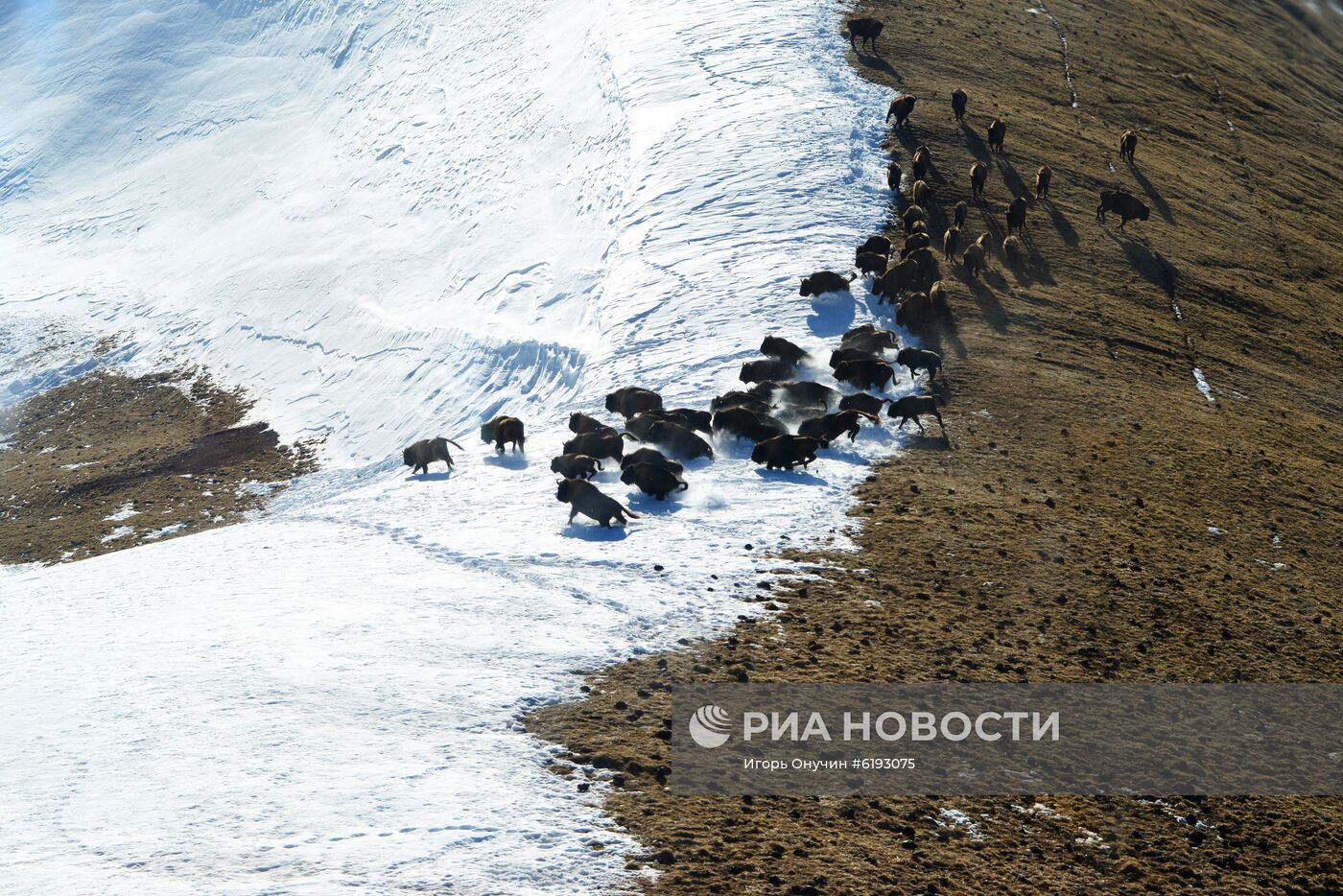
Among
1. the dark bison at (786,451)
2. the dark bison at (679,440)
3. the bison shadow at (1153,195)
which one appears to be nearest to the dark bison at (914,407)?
the dark bison at (786,451)

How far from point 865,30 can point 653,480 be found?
23386 millimetres

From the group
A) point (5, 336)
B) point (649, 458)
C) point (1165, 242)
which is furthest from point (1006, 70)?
point (5, 336)

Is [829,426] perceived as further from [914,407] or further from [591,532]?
[591,532]

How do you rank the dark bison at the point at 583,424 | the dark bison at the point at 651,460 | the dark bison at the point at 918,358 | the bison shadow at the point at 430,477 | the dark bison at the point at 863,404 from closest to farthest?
1. the dark bison at the point at 651,460
2. the dark bison at the point at 863,404
3. the dark bison at the point at 583,424
4. the dark bison at the point at 918,358
5. the bison shadow at the point at 430,477

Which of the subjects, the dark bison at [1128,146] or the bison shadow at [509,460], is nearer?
the bison shadow at [509,460]

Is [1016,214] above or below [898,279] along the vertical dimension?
above

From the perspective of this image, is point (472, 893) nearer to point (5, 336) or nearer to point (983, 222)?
point (983, 222)

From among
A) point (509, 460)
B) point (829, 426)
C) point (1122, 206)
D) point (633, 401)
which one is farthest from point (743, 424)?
point (1122, 206)

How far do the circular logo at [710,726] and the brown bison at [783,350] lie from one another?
10.4 m

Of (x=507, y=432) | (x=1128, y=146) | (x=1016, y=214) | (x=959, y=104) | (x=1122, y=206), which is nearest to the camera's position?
(x=507, y=432)

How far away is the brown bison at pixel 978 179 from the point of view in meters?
27.1

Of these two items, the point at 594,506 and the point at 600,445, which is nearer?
the point at 594,506

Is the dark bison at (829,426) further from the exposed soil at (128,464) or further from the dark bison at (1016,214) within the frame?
the exposed soil at (128,464)

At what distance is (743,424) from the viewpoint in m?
18.7
